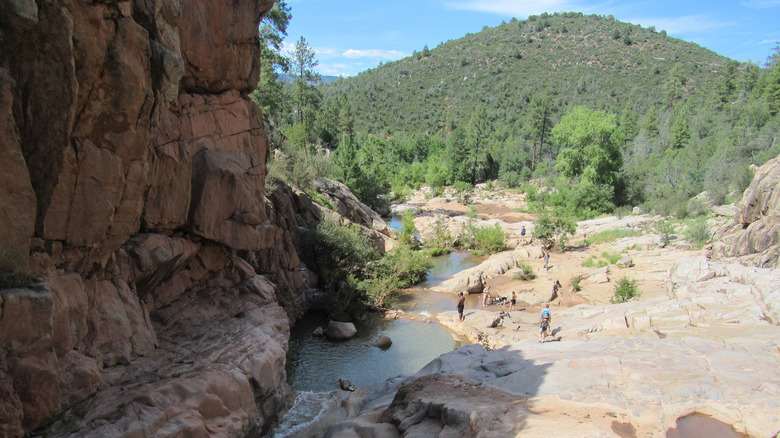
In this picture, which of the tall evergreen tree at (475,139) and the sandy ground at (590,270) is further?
the tall evergreen tree at (475,139)

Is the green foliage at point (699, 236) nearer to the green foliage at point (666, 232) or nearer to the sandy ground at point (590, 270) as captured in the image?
the sandy ground at point (590, 270)

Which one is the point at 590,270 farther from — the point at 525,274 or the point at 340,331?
the point at 340,331

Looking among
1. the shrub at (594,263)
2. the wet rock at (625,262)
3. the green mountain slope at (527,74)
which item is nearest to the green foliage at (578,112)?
the green mountain slope at (527,74)

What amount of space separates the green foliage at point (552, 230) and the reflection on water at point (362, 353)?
15.7 m

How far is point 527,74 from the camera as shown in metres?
126

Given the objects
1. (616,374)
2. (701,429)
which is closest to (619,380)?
(616,374)

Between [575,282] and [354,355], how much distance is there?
1429 cm

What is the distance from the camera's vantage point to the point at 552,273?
29.1 meters

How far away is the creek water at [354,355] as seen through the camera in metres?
15.2

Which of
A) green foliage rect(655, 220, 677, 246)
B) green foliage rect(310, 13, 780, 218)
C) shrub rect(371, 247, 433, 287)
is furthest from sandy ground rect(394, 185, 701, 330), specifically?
green foliage rect(310, 13, 780, 218)

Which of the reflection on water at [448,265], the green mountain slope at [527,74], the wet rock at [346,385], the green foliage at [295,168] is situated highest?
the green mountain slope at [527,74]

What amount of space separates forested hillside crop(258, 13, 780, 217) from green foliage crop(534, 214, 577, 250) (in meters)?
2.93

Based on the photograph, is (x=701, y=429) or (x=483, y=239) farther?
(x=483, y=239)

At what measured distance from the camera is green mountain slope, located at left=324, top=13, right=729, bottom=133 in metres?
110
